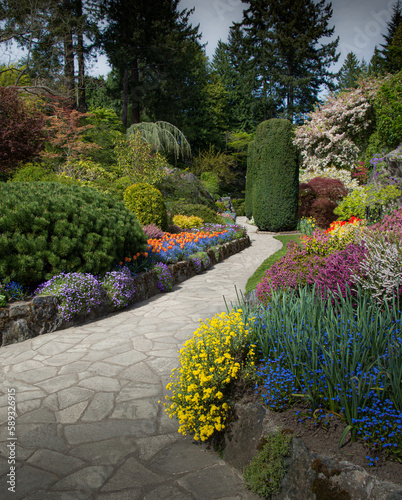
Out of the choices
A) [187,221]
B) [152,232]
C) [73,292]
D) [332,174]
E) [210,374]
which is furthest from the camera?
[332,174]

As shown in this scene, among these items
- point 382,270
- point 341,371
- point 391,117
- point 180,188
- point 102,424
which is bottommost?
point 102,424

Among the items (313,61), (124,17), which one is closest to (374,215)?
(124,17)

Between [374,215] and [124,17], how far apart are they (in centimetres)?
2057

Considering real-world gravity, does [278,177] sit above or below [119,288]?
above

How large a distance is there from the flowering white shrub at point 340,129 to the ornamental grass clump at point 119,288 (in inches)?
612

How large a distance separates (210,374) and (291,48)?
31370 mm

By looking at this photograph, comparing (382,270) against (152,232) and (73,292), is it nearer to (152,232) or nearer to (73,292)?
(73,292)

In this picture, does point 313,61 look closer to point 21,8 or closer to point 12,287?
point 21,8

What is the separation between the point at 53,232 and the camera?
4.73 meters

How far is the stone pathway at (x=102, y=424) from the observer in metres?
1.94

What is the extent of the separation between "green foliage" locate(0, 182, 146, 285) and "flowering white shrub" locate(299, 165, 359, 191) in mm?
12674

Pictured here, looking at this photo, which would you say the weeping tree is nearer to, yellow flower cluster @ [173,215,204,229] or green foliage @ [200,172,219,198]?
green foliage @ [200,172,219,198]

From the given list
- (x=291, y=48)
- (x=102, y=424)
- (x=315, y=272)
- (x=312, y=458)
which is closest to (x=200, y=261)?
(x=315, y=272)

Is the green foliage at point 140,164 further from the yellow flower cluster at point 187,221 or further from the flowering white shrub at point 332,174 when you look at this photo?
the flowering white shrub at point 332,174
